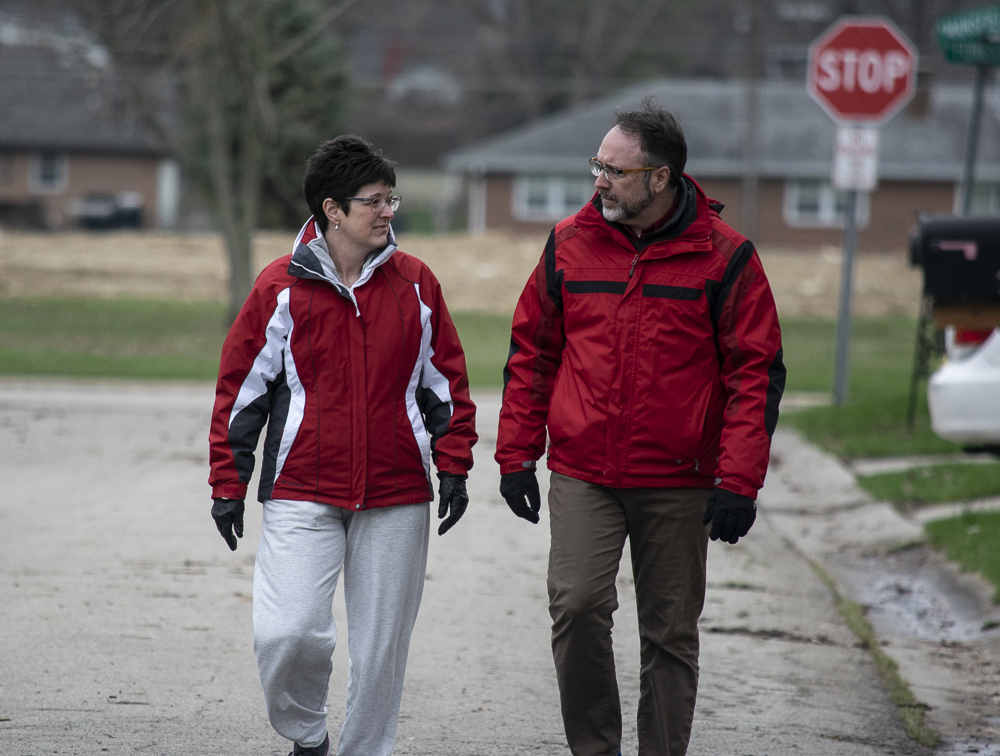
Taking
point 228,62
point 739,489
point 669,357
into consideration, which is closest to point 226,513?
point 669,357

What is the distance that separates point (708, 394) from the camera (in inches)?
156

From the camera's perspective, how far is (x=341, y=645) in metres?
5.83

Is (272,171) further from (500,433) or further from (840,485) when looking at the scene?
(500,433)

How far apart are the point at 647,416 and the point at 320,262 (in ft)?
3.57

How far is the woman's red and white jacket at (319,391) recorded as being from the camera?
3893 mm

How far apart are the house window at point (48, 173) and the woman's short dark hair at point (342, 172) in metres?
53.8

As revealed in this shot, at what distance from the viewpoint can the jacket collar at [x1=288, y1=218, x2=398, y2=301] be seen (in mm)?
3900

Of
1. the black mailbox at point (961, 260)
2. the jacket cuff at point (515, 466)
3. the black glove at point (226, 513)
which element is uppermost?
the black mailbox at point (961, 260)

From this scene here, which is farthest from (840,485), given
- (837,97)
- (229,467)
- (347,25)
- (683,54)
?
(683,54)

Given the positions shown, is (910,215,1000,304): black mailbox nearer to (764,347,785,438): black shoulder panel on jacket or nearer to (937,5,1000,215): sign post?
(937,5,1000,215): sign post

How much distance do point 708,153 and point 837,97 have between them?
32.7 metres

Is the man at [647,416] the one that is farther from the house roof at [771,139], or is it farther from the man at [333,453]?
the house roof at [771,139]

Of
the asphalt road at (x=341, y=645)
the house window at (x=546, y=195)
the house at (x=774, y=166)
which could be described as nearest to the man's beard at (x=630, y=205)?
the asphalt road at (x=341, y=645)

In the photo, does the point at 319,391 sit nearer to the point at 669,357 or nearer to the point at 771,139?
the point at 669,357
